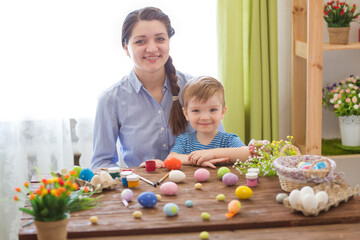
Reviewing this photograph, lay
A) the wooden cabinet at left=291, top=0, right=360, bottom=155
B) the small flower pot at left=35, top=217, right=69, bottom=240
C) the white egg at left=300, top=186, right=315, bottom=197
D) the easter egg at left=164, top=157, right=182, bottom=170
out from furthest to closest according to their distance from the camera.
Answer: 1. the wooden cabinet at left=291, top=0, right=360, bottom=155
2. the easter egg at left=164, top=157, right=182, bottom=170
3. the white egg at left=300, top=186, right=315, bottom=197
4. the small flower pot at left=35, top=217, right=69, bottom=240

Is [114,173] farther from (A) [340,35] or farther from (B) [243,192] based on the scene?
(A) [340,35]

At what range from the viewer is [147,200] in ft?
5.24

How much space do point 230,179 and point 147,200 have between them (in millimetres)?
348

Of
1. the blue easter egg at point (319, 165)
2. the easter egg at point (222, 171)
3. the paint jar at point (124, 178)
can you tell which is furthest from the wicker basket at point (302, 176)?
the paint jar at point (124, 178)

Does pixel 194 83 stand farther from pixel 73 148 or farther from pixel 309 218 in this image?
pixel 73 148

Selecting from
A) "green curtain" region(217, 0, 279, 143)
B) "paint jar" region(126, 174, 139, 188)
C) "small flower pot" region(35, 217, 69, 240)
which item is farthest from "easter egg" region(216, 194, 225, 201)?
"green curtain" region(217, 0, 279, 143)

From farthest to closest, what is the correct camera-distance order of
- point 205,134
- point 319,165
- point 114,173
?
point 205,134 → point 114,173 → point 319,165

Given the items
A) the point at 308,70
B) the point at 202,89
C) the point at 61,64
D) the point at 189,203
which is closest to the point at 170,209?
the point at 189,203

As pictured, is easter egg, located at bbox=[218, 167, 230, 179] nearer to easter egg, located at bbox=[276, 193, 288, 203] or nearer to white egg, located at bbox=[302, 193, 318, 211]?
easter egg, located at bbox=[276, 193, 288, 203]

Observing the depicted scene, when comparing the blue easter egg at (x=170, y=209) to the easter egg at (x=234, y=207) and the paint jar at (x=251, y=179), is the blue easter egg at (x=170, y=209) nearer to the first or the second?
the easter egg at (x=234, y=207)

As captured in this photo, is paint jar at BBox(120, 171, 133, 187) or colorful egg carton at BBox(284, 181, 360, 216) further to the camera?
paint jar at BBox(120, 171, 133, 187)

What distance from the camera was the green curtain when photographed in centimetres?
294

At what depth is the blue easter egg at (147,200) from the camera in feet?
5.24

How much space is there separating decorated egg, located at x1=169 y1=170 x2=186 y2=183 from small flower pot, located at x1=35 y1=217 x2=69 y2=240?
23.8 inches
